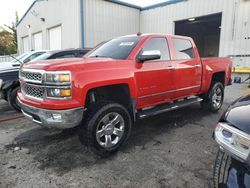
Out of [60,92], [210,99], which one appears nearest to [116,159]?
[60,92]

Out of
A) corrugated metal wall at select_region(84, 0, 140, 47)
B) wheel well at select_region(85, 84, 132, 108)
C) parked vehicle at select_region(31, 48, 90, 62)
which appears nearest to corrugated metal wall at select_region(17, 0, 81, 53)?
corrugated metal wall at select_region(84, 0, 140, 47)

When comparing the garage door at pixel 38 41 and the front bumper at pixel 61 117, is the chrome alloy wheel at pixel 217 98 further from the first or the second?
the garage door at pixel 38 41

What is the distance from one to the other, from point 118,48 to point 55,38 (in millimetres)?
13755

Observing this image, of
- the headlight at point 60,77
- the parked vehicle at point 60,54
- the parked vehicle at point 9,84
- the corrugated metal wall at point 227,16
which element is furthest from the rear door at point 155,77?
the corrugated metal wall at point 227,16

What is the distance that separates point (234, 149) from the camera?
1482 mm

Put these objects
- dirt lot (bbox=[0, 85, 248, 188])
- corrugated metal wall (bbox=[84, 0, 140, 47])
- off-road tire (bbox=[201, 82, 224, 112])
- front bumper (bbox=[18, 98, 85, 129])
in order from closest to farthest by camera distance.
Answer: dirt lot (bbox=[0, 85, 248, 188]), front bumper (bbox=[18, 98, 85, 129]), off-road tire (bbox=[201, 82, 224, 112]), corrugated metal wall (bbox=[84, 0, 140, 47])

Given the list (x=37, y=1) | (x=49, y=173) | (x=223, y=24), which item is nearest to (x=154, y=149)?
(x=49, y=173)

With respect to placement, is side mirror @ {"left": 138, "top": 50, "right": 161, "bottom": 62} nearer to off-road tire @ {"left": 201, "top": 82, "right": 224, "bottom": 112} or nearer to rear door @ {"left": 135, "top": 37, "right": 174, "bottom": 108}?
rear door @ {"left": 135, "top": 37, "right": 174, "bottom": 108}

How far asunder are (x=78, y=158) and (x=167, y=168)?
1.37 metres

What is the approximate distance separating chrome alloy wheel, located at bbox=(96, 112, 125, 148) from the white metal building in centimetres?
1021

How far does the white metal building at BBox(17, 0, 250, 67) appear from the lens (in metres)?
11.0

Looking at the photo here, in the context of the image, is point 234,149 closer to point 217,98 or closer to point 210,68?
point 210,68

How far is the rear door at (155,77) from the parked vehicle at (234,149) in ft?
6.78

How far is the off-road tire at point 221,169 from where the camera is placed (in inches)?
58.8
